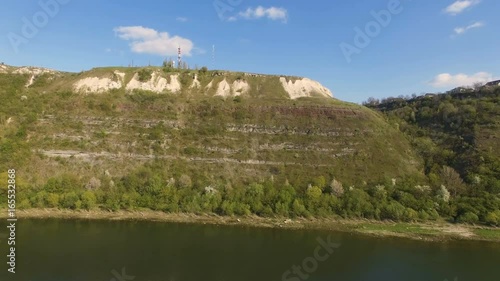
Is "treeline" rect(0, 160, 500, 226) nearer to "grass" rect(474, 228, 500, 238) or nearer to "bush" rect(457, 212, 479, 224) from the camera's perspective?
"bush" rect(457, 212, 479, 224)

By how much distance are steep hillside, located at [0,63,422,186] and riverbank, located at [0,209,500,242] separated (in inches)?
328

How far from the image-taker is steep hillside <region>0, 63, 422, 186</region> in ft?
200

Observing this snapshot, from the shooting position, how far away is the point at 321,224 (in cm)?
4997

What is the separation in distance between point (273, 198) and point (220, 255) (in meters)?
17.8

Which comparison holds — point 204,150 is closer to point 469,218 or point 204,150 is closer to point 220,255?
point 220,255

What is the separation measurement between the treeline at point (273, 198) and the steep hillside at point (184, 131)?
126 inches

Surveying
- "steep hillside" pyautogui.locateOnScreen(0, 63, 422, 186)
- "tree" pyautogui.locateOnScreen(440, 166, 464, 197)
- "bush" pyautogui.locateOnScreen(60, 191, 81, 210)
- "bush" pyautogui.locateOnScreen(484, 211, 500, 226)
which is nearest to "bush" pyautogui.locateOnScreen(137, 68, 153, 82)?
"steep hillside" pyautogui.locateOnScreen(0, 63, 422, 186)

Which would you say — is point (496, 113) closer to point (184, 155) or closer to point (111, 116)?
point (184, 155)

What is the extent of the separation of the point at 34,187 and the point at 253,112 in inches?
1723

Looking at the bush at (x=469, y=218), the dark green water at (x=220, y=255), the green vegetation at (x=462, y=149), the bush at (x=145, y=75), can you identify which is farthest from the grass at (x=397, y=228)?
the bush at (x=145, y=75)

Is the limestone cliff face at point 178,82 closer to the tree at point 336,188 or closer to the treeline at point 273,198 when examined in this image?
the treeline at point 273,198

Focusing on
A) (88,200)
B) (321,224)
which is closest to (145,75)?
(88,200)

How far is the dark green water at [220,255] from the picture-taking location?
3316cm

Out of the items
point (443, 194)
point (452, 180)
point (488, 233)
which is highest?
point (452, 180)
